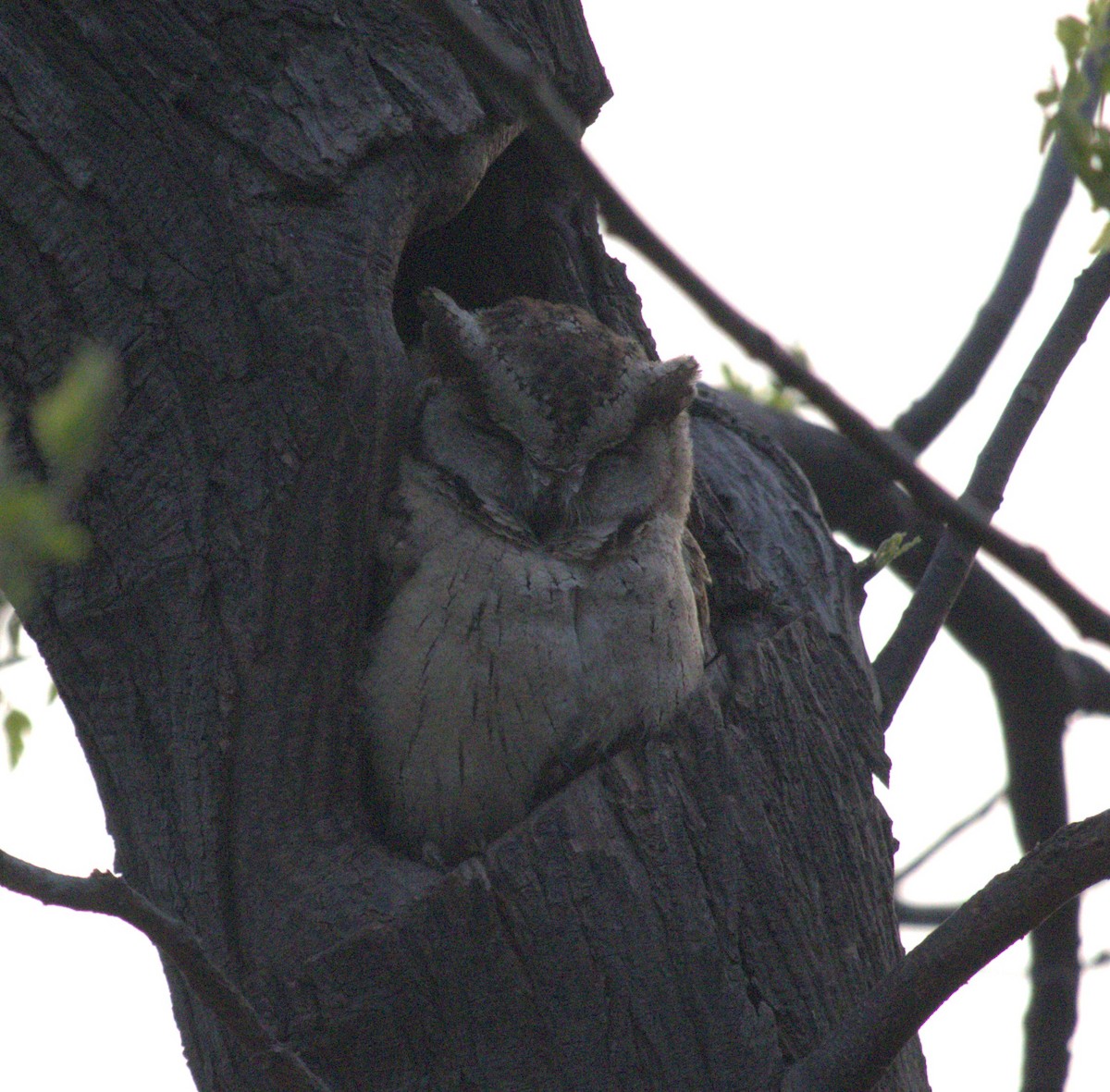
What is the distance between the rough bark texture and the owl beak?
0.44 m

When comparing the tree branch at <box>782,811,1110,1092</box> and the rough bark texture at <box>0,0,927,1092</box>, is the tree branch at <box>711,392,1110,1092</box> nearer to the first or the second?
the rough bark texture at <box>0,0,927,1092</box>

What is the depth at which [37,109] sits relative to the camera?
7.18 feet

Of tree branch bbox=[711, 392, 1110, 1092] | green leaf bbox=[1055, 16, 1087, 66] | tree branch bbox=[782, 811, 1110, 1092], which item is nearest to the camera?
green leaf bbox=[1055, 16, 1087, 66]

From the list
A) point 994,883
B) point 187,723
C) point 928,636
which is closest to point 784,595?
point 928,636

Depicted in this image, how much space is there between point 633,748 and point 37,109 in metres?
1.36

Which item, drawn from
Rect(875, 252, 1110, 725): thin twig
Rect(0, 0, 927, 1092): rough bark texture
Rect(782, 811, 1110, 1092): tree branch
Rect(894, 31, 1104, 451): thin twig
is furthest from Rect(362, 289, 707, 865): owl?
Rect(894, 31, 1104, 451): thin twig

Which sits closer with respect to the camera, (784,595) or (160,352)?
(160,352)

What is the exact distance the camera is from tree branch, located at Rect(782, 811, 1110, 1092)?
1.87 m

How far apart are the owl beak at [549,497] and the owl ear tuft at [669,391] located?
0.80ft

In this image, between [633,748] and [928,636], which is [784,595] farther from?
[633,748]

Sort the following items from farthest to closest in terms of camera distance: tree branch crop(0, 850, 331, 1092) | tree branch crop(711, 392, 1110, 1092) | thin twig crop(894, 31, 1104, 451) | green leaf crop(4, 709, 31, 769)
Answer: tree branch crop(711, 392, 1110, 1092) → thin twig crop(894, 31, 1104, 451) → green leaf crop(4, 709, 31, 769) → tree branch crop(0, 850, 331, 1092)

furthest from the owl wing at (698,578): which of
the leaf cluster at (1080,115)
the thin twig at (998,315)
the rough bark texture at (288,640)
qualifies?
the thin twig at (998,315)

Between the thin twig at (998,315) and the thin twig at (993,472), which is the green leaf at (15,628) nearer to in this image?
the thin twig at (993,472)

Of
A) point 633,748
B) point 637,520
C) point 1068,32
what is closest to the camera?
point 1068,32
